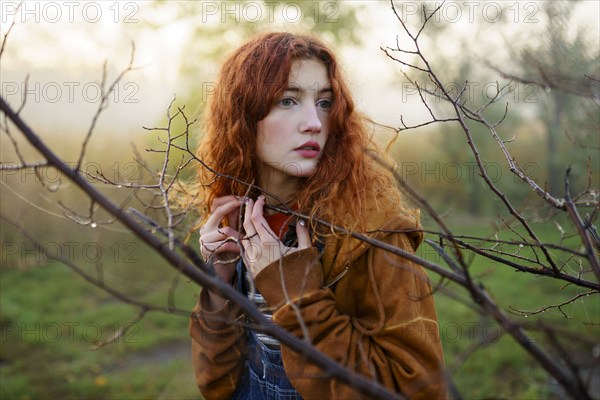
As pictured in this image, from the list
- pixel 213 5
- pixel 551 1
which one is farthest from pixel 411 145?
pixel 551 1

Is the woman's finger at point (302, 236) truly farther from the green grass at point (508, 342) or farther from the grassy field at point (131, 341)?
the grassy field at point (131, 341)

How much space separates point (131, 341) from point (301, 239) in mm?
3659

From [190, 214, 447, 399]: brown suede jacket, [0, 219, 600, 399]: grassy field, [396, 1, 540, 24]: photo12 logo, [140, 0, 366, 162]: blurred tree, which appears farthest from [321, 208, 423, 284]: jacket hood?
[140, 0, 366, 162]: blurred tree

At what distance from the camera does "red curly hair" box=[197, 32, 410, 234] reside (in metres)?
1.68

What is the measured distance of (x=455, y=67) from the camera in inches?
319

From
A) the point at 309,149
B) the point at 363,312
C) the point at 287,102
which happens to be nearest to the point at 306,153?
the point at 309,149

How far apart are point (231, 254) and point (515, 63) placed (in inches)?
235

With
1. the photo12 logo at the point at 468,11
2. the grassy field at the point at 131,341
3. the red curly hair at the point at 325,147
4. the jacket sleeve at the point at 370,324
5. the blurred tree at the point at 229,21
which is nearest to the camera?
the jacket sleeve at the point at 370,324

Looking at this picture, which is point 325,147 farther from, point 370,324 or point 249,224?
point 370,324

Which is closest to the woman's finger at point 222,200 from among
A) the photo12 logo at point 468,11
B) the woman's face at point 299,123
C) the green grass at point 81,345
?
the woman's face at point 299,123

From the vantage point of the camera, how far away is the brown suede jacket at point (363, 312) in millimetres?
1354

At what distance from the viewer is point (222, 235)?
5.70 feet

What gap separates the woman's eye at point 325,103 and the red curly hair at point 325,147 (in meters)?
0.03

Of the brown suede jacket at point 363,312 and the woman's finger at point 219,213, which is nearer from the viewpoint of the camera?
the brown suede jacket at point 363,312
